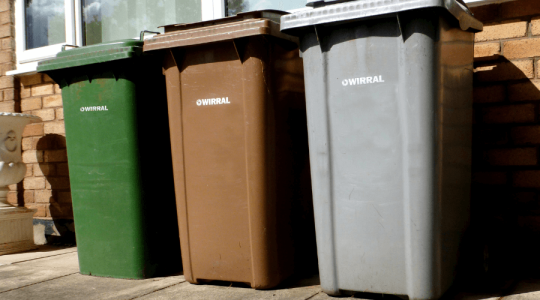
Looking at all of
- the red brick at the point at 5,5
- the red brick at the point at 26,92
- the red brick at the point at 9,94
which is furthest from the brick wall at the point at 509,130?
the red brick at the point at 5,5

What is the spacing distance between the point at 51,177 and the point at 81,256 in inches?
75.9

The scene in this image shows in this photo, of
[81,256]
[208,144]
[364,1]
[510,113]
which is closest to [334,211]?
[208,144]

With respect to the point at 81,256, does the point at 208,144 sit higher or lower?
higher

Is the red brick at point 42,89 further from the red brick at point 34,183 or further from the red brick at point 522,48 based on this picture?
the red brick at point 522,48

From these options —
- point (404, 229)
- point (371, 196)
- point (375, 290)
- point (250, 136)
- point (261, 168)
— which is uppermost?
point (250, 136)

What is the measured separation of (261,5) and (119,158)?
1.90 meters

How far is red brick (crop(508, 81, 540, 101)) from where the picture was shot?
127 inches

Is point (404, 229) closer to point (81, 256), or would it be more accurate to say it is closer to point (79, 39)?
point (81, 256)

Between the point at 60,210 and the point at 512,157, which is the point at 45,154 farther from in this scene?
the point at 512,157

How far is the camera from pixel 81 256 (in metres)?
3.48

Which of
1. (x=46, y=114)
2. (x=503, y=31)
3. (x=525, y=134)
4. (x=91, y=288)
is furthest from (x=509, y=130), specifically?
(x=46, y=114)

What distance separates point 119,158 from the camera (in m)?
3.24

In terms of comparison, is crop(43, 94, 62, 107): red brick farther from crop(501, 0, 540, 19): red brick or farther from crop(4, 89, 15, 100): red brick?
crop(501, 0, 540, 19): red brick

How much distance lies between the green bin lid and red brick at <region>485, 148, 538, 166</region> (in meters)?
2.40
